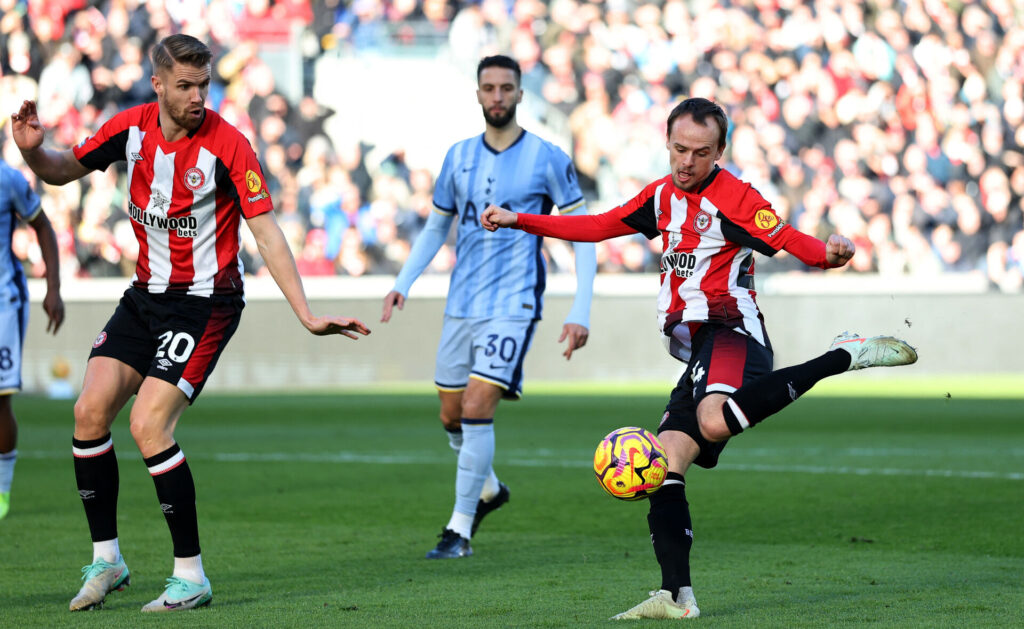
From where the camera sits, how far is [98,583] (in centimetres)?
434

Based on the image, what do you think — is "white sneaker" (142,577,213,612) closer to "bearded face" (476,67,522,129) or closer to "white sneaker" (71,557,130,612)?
"white sneaker" (71,557,130,612)

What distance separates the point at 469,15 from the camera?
21.5 m

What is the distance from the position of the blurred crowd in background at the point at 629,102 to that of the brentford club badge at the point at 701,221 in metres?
14.3

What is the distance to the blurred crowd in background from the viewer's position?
1942 cm

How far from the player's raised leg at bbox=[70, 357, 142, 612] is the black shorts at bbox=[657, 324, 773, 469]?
1.73 meters

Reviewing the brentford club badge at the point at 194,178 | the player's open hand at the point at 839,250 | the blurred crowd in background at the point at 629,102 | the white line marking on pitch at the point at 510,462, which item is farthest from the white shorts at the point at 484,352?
the blurred crowd in background at the point at 629,102

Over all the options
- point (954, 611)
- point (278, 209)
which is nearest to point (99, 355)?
point (954, 611)

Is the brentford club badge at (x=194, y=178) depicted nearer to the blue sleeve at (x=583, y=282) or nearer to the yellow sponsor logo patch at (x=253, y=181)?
the yellow sponsor logo patch at (x=253, y=181)

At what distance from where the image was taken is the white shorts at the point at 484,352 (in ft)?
19.1

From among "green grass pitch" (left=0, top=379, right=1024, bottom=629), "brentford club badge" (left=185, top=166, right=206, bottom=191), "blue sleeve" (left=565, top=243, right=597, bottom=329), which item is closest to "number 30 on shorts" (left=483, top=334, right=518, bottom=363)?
"blue sleeve" (left=565, top=243, right=597, bottom=329)

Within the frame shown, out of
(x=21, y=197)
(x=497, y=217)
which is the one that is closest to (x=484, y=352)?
(x=497, y=217)

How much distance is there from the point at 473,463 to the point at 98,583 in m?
1.88

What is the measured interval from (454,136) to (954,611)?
1751 centimetres

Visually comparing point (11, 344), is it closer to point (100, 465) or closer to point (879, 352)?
point (100, 465)
